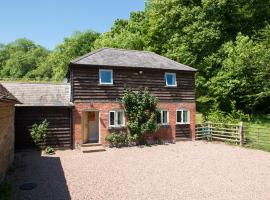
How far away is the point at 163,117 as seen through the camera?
778 inches

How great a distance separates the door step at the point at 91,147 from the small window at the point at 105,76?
4.43 metres

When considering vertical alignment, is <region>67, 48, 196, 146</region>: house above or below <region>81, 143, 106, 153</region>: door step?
above

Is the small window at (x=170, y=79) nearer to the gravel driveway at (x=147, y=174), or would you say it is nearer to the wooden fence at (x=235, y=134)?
the wooden fence at (x=235, y=134)

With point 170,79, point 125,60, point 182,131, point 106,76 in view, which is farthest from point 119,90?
point 182,131

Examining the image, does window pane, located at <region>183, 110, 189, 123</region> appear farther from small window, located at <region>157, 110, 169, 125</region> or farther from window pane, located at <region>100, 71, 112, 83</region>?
window pane, located at <region>100, 71, 112, 83</region>

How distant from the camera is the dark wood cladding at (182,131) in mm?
20094

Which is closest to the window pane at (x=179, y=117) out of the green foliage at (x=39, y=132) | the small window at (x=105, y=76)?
the small window at (x=105, y=76)

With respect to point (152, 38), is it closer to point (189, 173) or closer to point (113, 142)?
point (113, 142)

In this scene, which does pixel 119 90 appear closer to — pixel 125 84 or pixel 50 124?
pixel 125 84

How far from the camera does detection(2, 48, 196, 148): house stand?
54.4 ft

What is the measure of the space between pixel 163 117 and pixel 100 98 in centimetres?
536

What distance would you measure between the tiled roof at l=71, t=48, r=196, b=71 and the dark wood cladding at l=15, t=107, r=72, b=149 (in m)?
3.73

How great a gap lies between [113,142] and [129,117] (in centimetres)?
216

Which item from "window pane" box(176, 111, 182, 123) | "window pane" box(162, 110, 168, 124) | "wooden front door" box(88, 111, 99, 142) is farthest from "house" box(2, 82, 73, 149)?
"window pane" box(176, 111, 182, 123)
